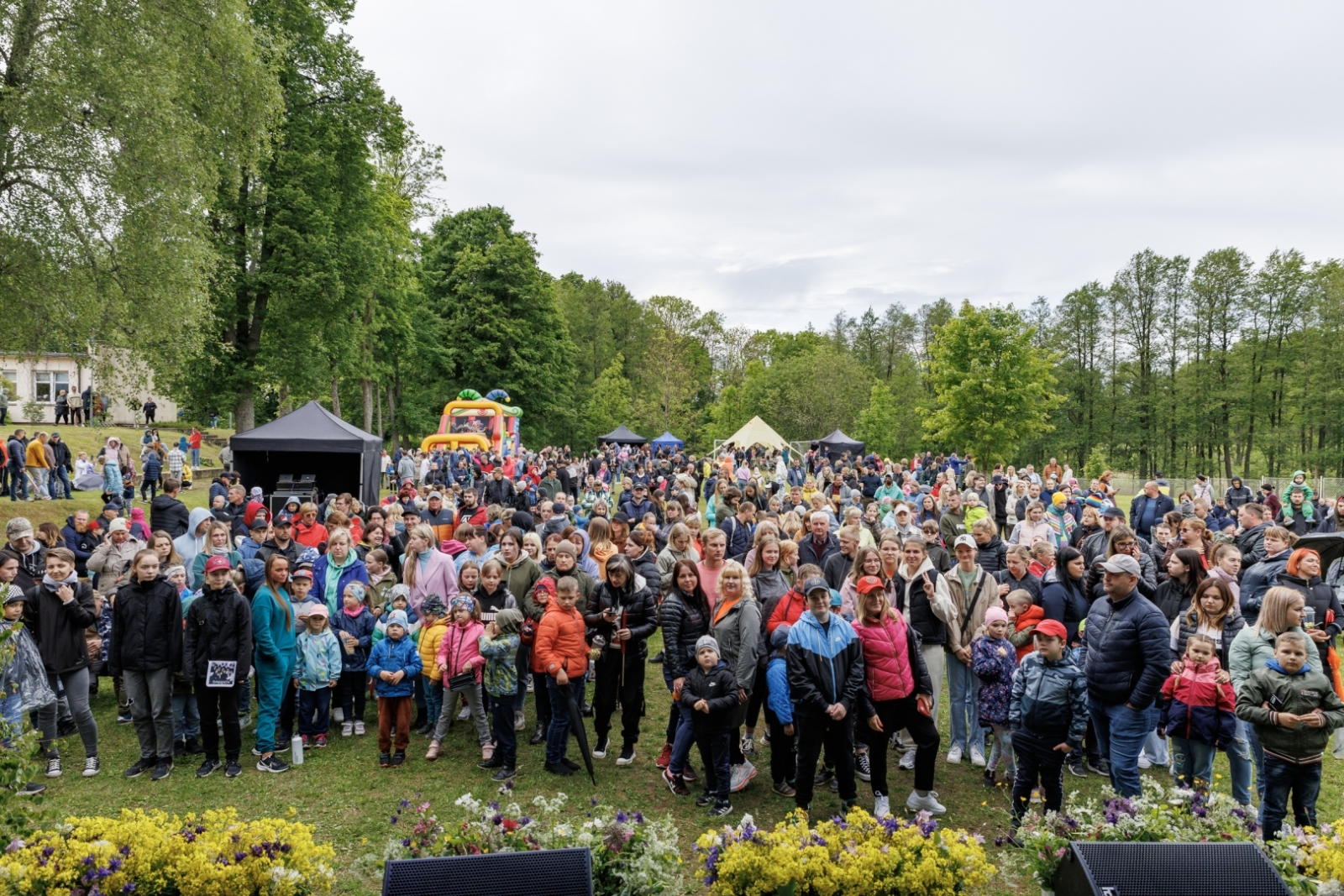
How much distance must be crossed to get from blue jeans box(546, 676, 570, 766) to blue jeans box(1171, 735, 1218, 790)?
386 centimetres

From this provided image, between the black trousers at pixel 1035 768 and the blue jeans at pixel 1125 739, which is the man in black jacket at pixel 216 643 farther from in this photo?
the blue jeans at pixel 1125 739

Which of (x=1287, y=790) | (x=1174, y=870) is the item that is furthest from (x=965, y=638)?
(x=1174, y=870)

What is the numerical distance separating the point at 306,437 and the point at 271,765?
33.9 ft

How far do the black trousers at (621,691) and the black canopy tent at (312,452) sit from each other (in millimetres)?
10483

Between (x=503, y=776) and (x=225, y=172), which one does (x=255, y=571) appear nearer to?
(x=503, y=776)

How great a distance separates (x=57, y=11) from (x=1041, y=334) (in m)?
49.1

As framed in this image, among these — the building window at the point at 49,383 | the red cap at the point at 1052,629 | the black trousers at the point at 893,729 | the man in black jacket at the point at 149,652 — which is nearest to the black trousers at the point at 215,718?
the man in black jacket at the point at 149,652

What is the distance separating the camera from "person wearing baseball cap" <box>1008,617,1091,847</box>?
4469 mm

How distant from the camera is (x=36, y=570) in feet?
21.7

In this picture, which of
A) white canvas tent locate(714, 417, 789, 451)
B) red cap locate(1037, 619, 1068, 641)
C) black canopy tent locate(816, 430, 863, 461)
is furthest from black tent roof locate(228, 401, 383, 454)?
black canopy tent locate(816, 430, 863, 461)

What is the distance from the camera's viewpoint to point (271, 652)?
5816 millimetres

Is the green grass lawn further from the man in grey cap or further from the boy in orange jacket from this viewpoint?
the man in grey cap

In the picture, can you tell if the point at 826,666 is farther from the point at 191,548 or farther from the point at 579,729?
the point at 191,548

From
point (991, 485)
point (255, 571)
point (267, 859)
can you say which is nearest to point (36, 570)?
point (255, 571)
